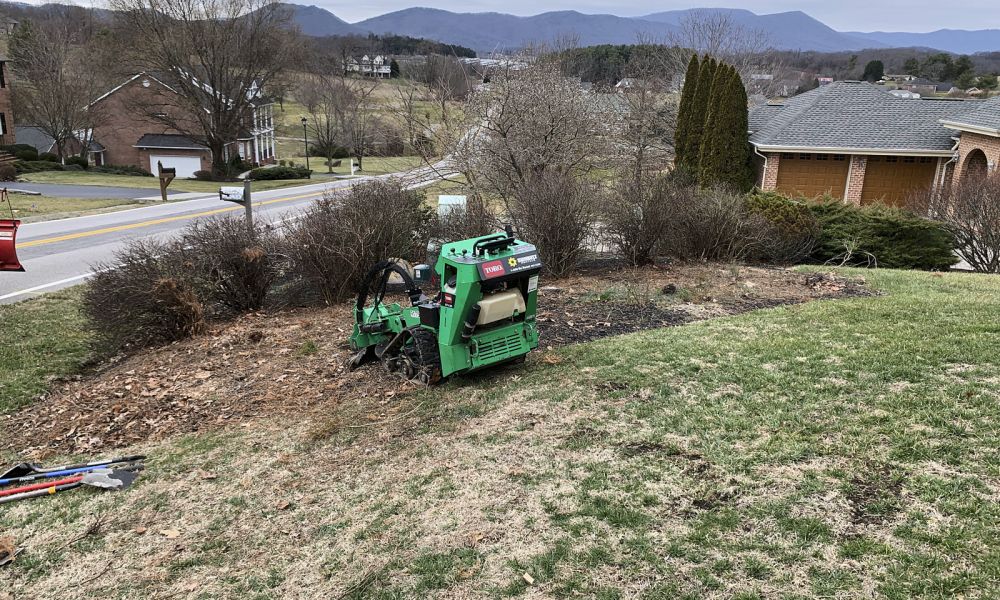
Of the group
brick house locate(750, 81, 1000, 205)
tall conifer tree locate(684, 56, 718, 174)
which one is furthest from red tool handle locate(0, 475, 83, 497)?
brick house locate(750, 81, 1000, 205)

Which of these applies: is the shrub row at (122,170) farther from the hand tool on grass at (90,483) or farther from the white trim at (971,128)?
the hand tool on grass at (90,483)

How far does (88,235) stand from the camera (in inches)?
719

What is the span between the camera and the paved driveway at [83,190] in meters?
28.6

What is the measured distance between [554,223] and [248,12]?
40.4m

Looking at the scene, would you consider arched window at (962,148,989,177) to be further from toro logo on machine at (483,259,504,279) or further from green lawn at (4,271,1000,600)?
toro logo on machine at (483,259,504,279)

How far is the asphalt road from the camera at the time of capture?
1314 cm

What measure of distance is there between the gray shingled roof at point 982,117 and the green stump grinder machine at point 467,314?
17.7 metres

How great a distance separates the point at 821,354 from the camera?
6.42 metres

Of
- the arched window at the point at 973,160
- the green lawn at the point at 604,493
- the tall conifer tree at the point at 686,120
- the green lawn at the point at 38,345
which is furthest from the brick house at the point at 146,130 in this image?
the green lawn at the point at 604,493

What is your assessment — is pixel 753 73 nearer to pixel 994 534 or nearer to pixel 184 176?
pixel 184 176

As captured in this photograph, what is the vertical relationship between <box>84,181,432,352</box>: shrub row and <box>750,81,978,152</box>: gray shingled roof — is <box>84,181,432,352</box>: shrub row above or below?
below

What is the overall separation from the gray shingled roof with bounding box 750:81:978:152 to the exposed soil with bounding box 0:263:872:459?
1407 cm

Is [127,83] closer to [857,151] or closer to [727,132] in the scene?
[727,132]

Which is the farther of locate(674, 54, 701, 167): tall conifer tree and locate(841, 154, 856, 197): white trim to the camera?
locate(674, 54, 701, 167): tall conifer tree
